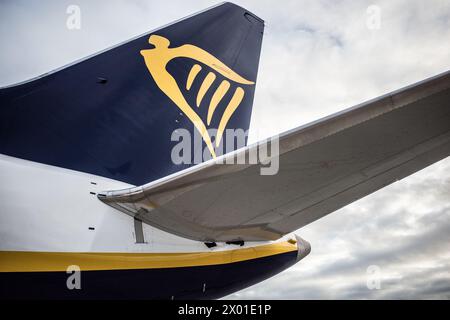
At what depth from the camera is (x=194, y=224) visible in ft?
12.0

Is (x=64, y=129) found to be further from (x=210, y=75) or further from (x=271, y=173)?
(x=210, y=75)

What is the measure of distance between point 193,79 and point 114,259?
3.26m

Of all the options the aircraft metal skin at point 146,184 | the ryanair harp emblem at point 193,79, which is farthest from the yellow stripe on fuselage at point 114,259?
the ryanair harp emblem at point 193,79

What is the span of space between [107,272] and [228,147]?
3.42m

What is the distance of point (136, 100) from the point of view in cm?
506

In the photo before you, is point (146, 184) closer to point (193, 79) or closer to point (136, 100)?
point (136, 100)

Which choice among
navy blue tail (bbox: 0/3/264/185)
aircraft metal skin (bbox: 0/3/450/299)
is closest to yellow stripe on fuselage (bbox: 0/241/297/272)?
aircraft metal skin (bbox: 0/3/450/299)

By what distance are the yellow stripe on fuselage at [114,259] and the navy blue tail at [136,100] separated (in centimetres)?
93

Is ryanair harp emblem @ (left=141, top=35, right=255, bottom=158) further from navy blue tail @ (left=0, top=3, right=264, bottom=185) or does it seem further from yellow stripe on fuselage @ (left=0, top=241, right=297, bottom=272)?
yellow stripe on fuselage @ (left=0, top=241, right=297, bottom=272)

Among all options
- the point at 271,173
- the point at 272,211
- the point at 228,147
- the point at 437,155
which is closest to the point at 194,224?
the point at 272,211

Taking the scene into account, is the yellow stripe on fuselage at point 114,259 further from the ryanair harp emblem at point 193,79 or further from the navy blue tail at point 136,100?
the ryanair harp emblem at point 193,79

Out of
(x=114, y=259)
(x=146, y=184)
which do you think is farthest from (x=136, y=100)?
(x=114, y=259)

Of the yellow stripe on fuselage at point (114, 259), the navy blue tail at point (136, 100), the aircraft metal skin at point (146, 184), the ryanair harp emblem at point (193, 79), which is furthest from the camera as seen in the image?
the ryanair harp emblem at point (193, 79)

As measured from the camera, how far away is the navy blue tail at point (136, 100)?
3.96m
